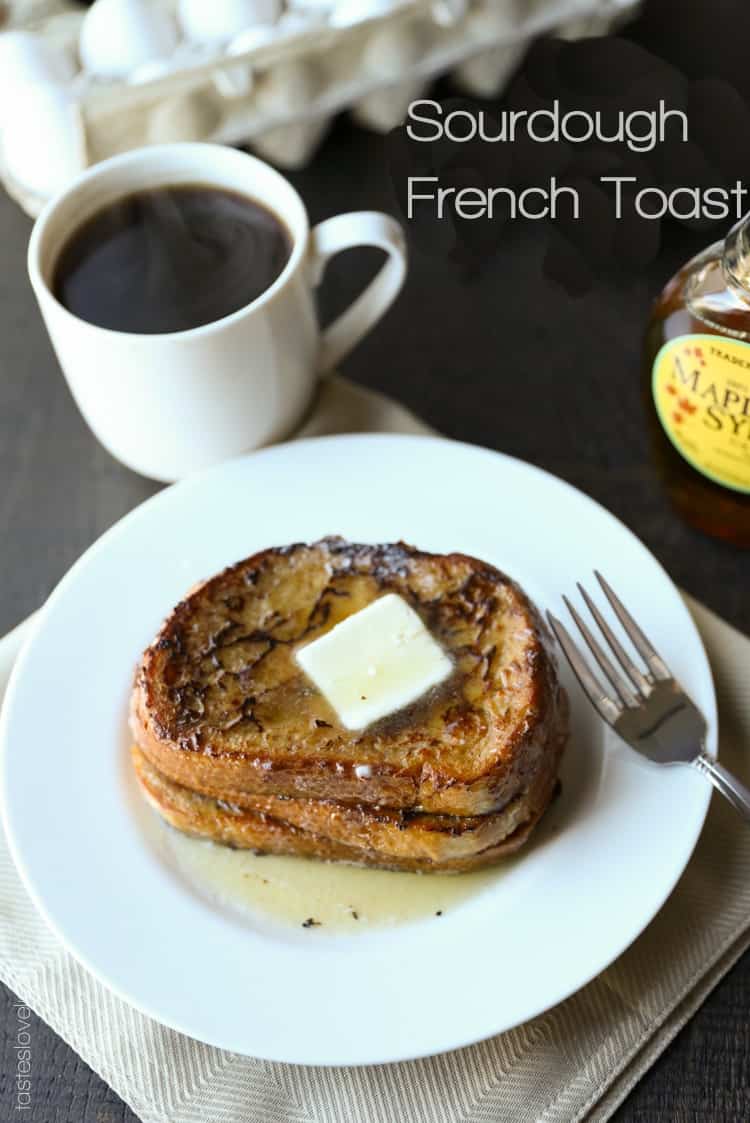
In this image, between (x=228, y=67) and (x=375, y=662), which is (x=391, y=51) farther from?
(x=375, y=662)

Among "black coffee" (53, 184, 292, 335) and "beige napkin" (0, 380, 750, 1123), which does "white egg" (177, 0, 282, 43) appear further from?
"beige napkin" (0, 380, 750, 1123)

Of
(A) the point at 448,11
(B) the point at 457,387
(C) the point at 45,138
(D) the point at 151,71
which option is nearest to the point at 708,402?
(B) the point at 457,387

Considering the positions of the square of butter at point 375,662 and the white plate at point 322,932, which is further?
the square of butter at point 375,662

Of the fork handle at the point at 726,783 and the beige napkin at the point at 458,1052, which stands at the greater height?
the fork handle at the point at 726,783

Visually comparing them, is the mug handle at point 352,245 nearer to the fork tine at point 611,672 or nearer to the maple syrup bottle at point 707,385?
the maple syrup bottle at point 707,385

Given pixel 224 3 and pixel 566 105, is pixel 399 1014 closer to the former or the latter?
pixel 566 105

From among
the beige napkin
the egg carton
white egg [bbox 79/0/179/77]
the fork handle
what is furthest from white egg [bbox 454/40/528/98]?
the beige napkin

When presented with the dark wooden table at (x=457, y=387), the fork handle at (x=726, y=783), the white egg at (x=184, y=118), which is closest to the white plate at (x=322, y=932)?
the fork handle at (x=726, y=783)
